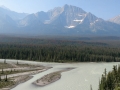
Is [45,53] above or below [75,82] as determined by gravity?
above

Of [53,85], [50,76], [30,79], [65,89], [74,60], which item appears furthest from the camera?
[74,60]

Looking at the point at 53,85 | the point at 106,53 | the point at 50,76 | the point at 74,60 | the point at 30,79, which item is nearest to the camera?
the point at 53,85

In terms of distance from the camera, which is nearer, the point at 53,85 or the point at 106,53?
the point at 53,85

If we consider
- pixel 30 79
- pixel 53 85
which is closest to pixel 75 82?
pixel 53 85

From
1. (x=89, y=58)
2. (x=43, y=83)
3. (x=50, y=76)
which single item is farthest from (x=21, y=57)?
(x=43, y=83)

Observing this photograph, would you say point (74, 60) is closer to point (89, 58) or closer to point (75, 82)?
point (89, 58)

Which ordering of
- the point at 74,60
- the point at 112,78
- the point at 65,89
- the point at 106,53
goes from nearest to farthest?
the point at 112,78, the point at 65,89, the point at 74,60, the point at 106,53

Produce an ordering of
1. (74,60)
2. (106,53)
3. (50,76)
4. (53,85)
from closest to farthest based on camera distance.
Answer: (53,85) → (50,76) → (74,60) → (106,53)

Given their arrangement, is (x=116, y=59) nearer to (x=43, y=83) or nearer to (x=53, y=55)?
(x=53, y=55)

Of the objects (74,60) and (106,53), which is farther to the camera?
(106,53)
